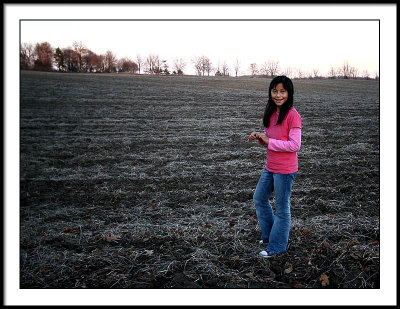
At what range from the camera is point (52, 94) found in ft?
64.5

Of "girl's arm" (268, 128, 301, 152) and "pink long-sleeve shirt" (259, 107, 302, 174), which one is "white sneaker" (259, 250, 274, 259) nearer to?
"pink long-sleeve shirt" (259, 107, 302, 174)

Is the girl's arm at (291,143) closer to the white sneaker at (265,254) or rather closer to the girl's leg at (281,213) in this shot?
the girl's leg at (281,213)

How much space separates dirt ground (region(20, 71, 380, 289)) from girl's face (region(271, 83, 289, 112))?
5.44 feet

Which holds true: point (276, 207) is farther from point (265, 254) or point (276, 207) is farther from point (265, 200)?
point (265, 254)

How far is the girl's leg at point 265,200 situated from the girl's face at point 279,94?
69cm

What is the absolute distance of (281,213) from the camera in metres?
3.09

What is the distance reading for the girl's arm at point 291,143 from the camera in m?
2.83

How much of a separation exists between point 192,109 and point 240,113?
2.71 m

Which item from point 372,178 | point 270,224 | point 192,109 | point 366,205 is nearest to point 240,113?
point 192,109

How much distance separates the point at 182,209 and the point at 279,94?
2.50m

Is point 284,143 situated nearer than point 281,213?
Yes

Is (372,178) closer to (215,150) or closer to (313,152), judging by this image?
(313,152)

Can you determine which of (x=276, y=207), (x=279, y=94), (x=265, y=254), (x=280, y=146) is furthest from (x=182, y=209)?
(x=279, y=94)

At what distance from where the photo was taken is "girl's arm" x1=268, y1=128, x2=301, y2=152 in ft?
9.29
